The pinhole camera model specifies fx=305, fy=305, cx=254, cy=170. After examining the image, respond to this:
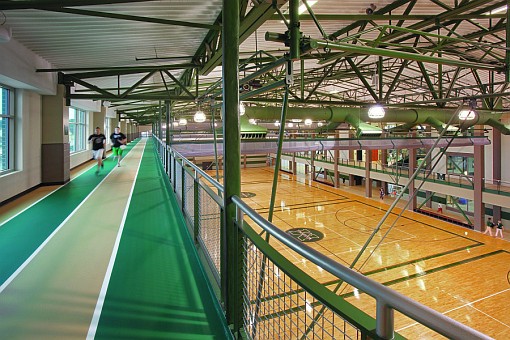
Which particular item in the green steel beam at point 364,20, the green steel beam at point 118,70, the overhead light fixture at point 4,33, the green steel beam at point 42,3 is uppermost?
the green steel beam at point 364,20

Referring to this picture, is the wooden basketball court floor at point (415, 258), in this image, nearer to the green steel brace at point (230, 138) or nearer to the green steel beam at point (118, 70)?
the green steel brace at point (230, 138)

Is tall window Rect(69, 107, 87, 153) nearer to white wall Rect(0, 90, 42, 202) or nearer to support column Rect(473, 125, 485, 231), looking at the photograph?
white wall Rect(0, 90, 42, 202)

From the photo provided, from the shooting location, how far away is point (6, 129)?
20.8ft

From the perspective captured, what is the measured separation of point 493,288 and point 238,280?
29.9 ft

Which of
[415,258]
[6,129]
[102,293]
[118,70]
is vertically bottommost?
[415,258]

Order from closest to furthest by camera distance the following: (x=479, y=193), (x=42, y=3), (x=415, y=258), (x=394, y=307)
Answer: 1. (x=394, y=307)
2. (x=42, y=3)
3. (x=415, y=258)
4. (x=479, y=193)

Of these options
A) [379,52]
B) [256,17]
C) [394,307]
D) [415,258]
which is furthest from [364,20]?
[415,258]

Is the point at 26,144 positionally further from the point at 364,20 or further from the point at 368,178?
the point at 368,178

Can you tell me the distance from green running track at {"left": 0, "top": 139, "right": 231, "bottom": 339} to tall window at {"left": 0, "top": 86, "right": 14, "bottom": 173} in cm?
201

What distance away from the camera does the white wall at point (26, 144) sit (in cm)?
625

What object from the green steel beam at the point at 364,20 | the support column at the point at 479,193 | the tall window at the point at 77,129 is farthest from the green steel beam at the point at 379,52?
the support column at the point at 479,193

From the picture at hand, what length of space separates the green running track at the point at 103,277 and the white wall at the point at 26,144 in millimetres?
1619

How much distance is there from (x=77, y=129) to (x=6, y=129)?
5758mm

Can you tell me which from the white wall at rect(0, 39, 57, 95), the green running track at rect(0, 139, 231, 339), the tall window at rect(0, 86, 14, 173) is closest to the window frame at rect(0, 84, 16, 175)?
the tall window at rect(0, 86, 14, 173)
